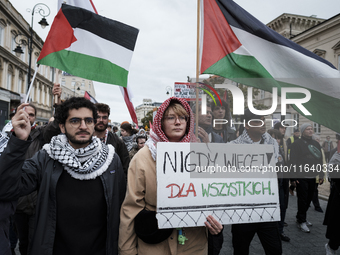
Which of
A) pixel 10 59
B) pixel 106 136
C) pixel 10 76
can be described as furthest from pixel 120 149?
pixel 10 76

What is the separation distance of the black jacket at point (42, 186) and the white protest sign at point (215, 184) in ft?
1.63

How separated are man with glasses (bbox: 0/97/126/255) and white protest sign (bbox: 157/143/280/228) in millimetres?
528

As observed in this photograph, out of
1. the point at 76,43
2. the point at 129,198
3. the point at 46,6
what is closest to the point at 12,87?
the point at 46,6

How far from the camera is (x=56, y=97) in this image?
2.95 meters

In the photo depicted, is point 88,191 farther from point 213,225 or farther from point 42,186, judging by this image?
point 213,225

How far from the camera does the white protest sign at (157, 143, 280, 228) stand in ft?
6.23

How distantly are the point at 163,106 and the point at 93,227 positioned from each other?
3.91ft

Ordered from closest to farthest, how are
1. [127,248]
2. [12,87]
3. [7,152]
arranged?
[7,152] → [127,248] → [12,87]

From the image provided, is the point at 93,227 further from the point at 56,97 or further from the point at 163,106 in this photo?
the point at 56,97

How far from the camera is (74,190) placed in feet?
6.60

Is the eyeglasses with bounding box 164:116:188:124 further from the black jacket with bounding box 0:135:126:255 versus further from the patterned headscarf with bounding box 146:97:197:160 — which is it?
the black jacket with bounding box 0:135:126:255

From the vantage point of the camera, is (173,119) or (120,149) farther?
(120,149)

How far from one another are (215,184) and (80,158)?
117 cm

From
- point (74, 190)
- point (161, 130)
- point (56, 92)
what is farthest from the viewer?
point (56, 92)
